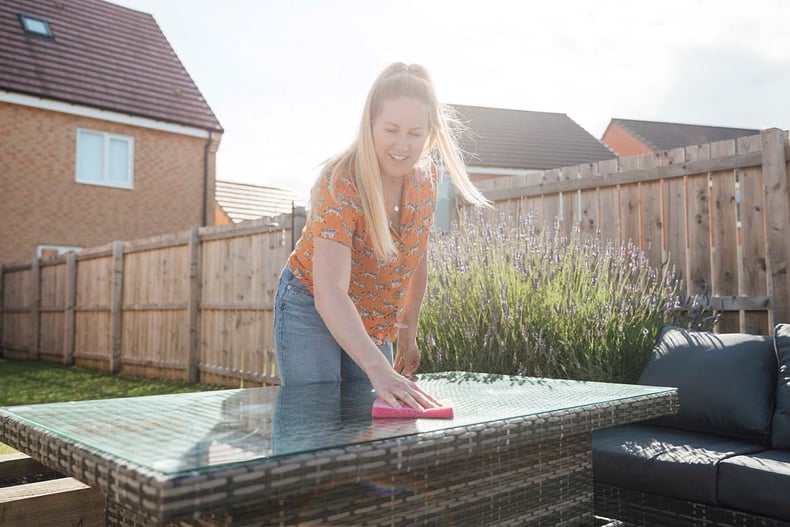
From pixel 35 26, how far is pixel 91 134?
311 cm

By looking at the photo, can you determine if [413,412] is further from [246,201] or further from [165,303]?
[246,201]

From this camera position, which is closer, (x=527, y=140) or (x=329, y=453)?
(x=329, y=453)


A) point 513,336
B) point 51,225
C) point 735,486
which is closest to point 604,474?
point 735,486

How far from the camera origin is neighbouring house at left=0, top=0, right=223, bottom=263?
1371 centimetres

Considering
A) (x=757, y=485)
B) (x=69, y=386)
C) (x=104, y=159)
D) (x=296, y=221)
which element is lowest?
(x=69, y=386)

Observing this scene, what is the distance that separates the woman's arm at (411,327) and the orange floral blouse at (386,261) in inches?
2.6

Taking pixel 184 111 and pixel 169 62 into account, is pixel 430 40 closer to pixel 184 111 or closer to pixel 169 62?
pixel 184 111

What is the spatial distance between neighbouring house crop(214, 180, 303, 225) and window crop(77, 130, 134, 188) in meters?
5.63

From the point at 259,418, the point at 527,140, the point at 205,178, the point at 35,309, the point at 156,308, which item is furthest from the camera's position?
the point at 527,140

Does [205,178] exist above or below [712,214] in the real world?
above

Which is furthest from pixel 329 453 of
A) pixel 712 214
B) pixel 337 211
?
pixel 712 214

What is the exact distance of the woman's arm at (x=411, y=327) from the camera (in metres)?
2.51

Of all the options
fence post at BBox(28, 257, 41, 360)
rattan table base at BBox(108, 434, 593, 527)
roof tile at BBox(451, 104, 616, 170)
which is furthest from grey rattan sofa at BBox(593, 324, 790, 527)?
roof tile at BBox(451, 104, 616, 170)

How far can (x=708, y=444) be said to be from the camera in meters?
2.85
